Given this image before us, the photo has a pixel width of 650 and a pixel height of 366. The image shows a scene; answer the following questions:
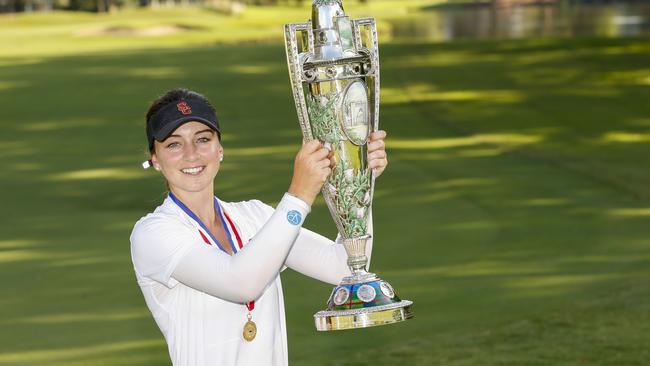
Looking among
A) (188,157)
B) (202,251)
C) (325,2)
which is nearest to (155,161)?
(188,157)

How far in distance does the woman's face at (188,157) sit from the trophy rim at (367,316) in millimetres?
472

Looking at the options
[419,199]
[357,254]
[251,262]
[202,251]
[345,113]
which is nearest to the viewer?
[251,262]

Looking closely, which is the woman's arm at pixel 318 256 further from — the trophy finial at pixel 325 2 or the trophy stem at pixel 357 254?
the trophy finial at pixel 325 2

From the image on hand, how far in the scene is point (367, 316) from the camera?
3520 millimetres

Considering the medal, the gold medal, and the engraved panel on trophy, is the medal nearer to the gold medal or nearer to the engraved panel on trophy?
the gold medal

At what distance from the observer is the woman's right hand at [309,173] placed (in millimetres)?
3229

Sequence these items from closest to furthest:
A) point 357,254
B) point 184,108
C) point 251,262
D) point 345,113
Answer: point 251,262, point 184,108, point 345,113, point 357,254

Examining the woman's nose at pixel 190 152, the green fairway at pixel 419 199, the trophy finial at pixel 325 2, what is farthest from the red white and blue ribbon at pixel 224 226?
the green fairway at pixel 419 199

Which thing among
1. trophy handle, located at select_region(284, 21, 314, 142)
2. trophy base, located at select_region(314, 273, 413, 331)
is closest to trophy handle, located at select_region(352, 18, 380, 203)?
trophy handle, located at select_region(284, 21, 314, 142)

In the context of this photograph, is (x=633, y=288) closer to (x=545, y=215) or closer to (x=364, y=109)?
(x=545, y=215)

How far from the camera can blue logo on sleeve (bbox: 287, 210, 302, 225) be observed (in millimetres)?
3168

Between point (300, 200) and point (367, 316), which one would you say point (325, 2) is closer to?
point (300, 200)

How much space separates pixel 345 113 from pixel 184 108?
1.37ft

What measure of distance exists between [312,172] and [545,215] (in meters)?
8.38
